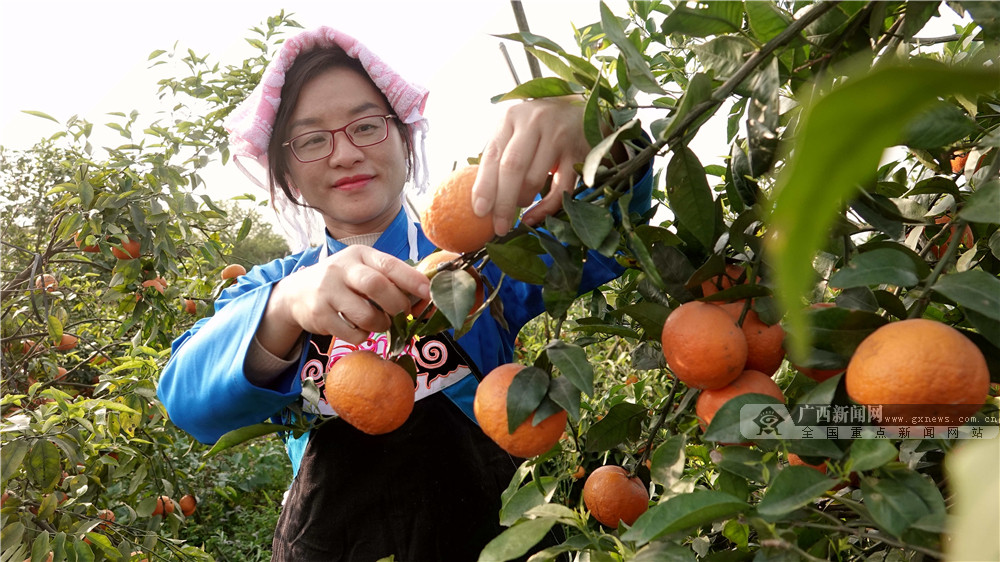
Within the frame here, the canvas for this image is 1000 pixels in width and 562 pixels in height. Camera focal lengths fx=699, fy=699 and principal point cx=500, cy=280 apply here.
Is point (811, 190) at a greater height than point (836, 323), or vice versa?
point (811, 190)

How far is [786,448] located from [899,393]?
66 millimetres

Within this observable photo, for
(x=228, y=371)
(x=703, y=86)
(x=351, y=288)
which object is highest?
(x=703, y=86)

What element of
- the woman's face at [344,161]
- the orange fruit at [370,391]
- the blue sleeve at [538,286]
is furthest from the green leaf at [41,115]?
the orange fruit at [370,391]

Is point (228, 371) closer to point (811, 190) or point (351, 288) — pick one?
point (351, 288)

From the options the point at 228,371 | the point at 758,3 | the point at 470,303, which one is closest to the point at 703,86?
the point at 758,3

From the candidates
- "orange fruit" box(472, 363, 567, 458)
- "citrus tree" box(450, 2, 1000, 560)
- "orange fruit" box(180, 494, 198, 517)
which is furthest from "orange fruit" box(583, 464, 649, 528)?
"orange fruit" box(180, 494, 198, 517)

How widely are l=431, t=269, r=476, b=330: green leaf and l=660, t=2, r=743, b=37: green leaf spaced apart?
0.67 feet

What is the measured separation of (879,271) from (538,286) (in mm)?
573

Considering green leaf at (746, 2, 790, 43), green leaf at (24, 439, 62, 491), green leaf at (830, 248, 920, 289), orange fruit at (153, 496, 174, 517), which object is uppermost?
green leaf at (746, 2, 790, 43)

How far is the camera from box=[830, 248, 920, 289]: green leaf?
378 millimetres

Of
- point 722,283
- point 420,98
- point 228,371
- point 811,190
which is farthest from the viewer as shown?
point 420,98

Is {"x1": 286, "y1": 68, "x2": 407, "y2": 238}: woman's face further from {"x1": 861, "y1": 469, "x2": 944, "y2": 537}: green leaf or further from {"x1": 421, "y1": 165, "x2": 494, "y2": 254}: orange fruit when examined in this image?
{"x1": 861, "y1": 469, "x2": 944, "y2": 537}: green leaf

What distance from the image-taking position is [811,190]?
0.12 m

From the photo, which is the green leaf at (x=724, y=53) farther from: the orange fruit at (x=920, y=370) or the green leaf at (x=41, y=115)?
the green leaf at (x=41, y=115)
